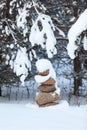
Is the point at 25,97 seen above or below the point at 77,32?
below

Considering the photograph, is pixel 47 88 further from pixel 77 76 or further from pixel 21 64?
pixel 77 76

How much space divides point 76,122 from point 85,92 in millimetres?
2920

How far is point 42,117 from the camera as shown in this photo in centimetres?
726

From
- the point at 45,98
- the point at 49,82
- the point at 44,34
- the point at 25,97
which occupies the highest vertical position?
the point at 44,34

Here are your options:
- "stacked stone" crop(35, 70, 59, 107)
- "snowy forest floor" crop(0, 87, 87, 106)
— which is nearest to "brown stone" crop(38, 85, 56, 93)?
"stacked stone" crop(35, 70, 59, 107)

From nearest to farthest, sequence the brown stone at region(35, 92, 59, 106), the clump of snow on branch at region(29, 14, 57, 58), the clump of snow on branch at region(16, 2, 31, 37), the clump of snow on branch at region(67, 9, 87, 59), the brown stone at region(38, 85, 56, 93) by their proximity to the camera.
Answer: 1. the clump of snow on branch at region(67, 9, 87, 59)
2. the brown stone at region(35, 92, 59, 106)
3. the brown stone at region(38, 85, 56, 93)
4. the clump of snow on branch at region(29, 14, 57, 58)
5. the clump of snow on branch at region(16, 2, 31, 37)

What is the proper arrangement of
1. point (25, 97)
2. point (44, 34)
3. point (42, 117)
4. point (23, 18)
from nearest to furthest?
point (42, 117), point (44, 34), point (23, 18), point (25, 97)

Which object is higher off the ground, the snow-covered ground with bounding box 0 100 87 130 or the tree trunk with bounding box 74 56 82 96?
the tree trunk with bounding box 74 56 82 96

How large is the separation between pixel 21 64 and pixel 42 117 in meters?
1.76

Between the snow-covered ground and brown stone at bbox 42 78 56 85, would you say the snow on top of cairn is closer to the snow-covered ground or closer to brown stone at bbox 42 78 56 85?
brown stone at bbox 42 78 56 85

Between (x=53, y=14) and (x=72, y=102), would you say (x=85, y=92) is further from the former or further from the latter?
(x=53, y=14)

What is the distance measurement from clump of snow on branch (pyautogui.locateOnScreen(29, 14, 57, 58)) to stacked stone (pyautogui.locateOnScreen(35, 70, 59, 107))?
1.75ft

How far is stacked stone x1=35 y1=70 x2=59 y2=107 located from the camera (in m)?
8.28

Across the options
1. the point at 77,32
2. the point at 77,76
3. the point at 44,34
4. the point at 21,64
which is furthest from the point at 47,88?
the point at 77,32
